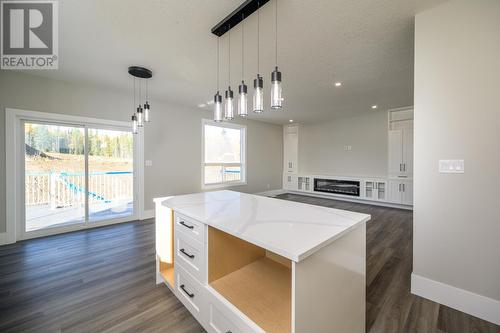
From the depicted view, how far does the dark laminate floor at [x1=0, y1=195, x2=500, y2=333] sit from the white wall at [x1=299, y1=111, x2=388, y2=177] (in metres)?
3.04

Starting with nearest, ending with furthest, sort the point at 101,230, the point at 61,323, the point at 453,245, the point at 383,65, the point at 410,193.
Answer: the point at 61,323 < the point at 453,245 < the point at 383,65 < the point at 101,230 < the point at 410,193

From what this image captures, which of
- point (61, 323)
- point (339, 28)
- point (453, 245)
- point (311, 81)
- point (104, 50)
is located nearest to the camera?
point (61, 323)

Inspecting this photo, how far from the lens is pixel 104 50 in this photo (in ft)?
7.63

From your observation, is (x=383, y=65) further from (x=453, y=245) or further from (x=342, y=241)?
(x=342, y=241)

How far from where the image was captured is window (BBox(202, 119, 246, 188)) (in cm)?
523

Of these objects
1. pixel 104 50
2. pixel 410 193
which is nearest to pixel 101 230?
pixel 104 50

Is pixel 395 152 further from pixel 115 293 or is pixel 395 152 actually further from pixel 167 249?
pixel 115 293

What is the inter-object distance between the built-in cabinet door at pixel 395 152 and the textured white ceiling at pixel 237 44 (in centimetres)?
170

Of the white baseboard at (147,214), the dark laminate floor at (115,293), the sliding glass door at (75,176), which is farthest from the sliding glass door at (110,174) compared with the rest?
the dark laminate floor at (115,293)

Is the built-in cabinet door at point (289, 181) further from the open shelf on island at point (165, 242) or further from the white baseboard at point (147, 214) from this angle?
the open shelf on island at point (165, 242)

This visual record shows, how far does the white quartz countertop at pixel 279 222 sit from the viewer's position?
0.89m

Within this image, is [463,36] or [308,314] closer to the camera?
[308,314]

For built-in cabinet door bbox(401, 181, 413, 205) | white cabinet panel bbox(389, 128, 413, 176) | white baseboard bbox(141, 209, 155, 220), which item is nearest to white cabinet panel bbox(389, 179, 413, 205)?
built-in cabinet door bbox(401, 181, 413, 205)

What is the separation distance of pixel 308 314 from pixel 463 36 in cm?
235
